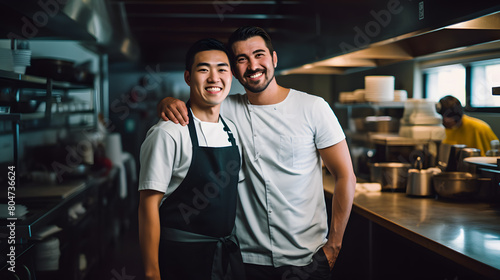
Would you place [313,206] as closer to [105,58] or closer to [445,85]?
[445,85]

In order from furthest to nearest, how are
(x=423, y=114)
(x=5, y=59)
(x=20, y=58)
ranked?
(x=423, y=114)
(x=20, y=58)
(x=5, y=59)

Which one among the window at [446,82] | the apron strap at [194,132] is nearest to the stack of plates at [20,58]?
the apron strap at [194,132]

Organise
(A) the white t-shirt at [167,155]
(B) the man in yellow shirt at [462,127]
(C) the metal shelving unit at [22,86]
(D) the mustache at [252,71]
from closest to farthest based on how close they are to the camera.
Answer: (A) the white t-shirt at [167,155] → (D) the mustache at [252,71] → (C) the metal shelving unit at [22,86] → (B) the man in yellow shirt at [462,127]

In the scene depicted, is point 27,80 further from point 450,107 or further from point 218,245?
point 450,107

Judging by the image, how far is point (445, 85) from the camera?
12.1ft

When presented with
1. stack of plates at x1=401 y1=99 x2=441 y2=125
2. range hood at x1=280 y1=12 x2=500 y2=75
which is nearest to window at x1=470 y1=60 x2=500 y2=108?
range hood at x1=280 y1=12 x2=500 y2=75

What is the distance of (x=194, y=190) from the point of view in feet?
5.06

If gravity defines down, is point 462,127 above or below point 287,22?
below

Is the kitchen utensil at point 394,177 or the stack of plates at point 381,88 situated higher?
the stack of plates at point 381,88

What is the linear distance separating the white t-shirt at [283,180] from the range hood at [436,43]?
2.22ft

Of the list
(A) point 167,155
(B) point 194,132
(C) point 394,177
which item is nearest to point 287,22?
(C) point 394,177

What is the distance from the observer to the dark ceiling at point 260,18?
10.7ft

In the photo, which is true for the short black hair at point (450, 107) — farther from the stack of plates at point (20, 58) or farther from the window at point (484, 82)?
the stack of plates at point (20, 58)

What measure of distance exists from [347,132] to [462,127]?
929 mm
